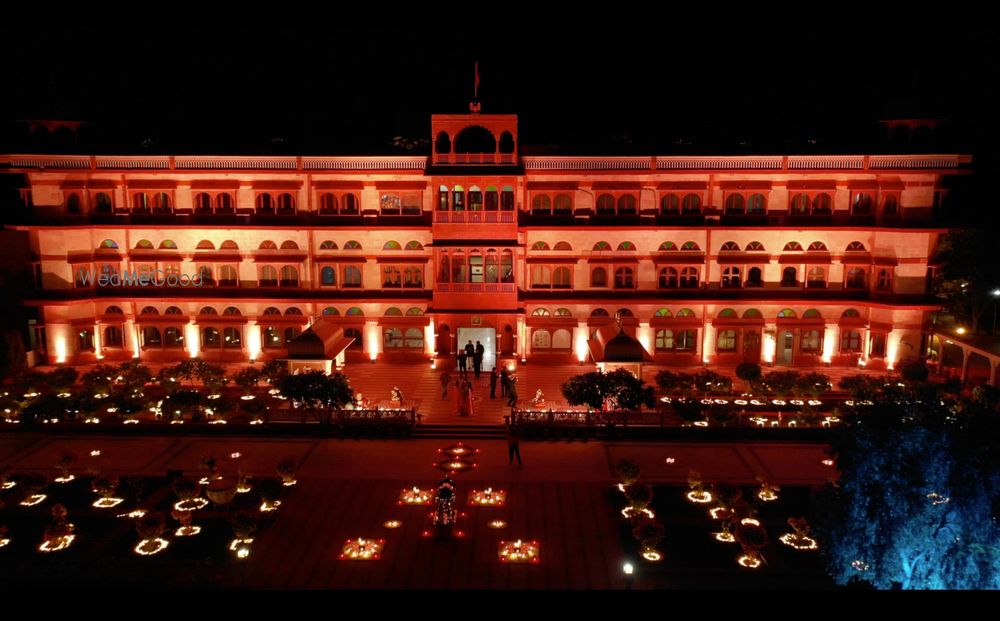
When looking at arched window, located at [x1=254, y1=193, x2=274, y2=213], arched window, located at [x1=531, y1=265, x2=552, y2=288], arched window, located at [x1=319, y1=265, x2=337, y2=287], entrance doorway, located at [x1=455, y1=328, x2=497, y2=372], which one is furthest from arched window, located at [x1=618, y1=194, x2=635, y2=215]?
arched window, located at [x1=254, y1=193, x2=274, y2=213]

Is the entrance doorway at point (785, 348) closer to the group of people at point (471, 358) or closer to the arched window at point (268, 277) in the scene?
the group of people at point (471, 358)

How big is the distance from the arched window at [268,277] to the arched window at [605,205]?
1803 cm

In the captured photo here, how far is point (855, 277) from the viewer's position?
39750mm

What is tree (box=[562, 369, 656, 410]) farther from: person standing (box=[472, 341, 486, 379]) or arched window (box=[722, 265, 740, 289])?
arched window (box=[722, 265, 740, 289])

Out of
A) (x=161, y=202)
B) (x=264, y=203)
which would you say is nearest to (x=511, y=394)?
(x=264, y=203)

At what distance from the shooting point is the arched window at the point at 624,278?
132ft

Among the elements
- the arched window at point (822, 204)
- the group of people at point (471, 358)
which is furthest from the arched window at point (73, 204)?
the arched window at point (822, 204)

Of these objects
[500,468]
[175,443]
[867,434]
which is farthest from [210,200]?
[867,434]

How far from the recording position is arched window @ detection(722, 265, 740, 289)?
3991 centimetres

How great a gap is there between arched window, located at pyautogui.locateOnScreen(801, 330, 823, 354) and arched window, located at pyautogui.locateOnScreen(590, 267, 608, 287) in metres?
11.0

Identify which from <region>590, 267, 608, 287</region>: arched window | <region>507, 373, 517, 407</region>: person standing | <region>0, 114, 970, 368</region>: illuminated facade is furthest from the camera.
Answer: <region>590, 267, 608, 287</region>: arched window
